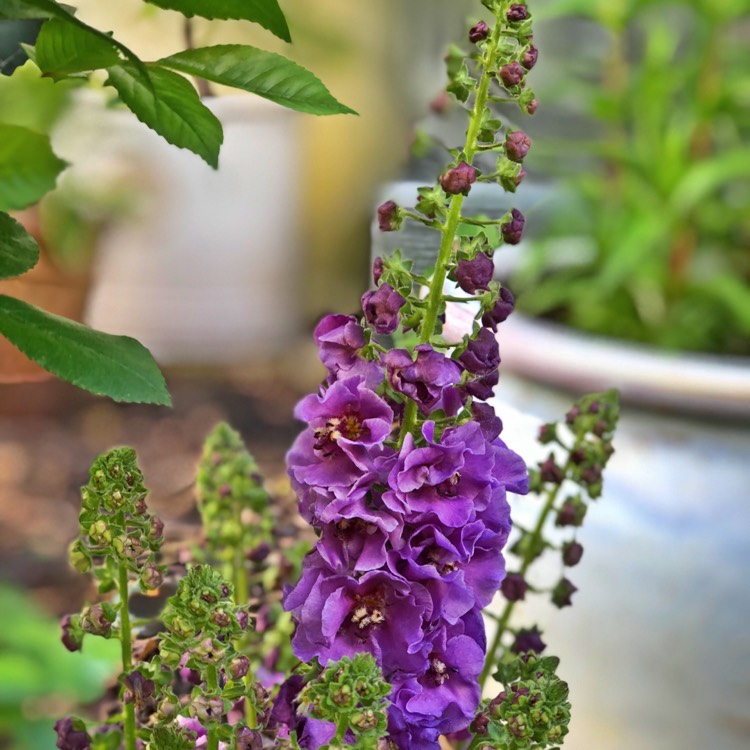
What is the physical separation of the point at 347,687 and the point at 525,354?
53 cm

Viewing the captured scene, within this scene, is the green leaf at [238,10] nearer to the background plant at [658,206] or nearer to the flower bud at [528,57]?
the flower bud at [528,57]

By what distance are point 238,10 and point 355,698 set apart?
0.21 meters

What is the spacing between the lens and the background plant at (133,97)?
0.31 metres

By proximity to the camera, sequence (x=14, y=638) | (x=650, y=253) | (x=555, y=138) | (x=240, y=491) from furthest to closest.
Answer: (x=555, y=138), (x=650, y=253), (x=14, y=638), (x=240, y=491)

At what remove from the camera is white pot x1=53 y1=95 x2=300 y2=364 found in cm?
107

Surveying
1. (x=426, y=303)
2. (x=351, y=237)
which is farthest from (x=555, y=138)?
(x=426, y=303)

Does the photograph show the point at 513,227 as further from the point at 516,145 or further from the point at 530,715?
the point at 530,715

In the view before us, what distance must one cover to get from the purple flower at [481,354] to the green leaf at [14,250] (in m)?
0.15

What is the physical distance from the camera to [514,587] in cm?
46

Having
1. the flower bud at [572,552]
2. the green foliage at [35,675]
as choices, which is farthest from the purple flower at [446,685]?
the green foliage at [35,675]

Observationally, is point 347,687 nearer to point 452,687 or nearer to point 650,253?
point 452,687

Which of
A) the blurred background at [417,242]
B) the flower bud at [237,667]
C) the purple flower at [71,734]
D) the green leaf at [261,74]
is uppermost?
the blurred background at [417,242]

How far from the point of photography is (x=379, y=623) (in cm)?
34

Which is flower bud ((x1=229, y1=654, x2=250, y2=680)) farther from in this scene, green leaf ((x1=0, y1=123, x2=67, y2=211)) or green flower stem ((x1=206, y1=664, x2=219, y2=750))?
green leaf ((x1=0, y1=123, x2=67, y2=211))
